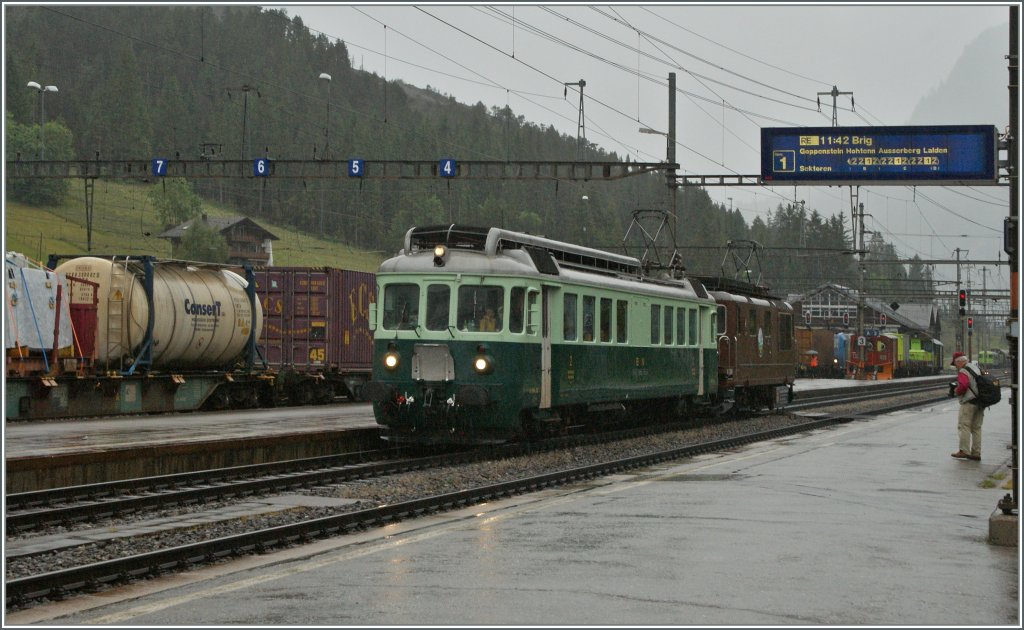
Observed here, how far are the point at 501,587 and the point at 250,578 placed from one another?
1.89 meters

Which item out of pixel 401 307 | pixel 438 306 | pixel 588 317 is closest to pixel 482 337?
pixel 438 306

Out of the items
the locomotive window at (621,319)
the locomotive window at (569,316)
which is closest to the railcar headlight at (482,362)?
the locomotive window at (569,316)

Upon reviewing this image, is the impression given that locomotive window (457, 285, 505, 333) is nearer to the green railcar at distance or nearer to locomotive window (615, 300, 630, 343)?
the green railcar at distance

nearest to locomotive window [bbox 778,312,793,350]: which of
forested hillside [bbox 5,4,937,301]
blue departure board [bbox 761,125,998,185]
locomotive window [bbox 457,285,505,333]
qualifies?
blue departure board [bbox 761,125,998,185]

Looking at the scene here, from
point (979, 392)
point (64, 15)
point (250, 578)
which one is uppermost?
point (64, 15)

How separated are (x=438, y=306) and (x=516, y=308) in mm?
1173

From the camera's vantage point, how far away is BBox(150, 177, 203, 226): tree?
9731 cm

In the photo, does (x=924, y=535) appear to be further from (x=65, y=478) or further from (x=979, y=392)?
(x=65, y=478)

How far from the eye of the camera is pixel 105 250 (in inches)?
3418

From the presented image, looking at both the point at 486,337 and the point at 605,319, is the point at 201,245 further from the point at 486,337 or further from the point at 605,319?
the point at 486,337

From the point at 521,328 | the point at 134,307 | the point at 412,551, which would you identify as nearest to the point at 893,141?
the point at 521,328

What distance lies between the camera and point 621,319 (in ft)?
70.0

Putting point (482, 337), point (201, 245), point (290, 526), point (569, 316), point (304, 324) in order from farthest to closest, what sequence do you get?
point (201, 245)
point (304, 324)
point (569, 316)
point (482, 337)
point (290, 526)

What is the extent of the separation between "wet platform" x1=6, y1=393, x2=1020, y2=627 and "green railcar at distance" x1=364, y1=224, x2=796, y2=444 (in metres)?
3.41
